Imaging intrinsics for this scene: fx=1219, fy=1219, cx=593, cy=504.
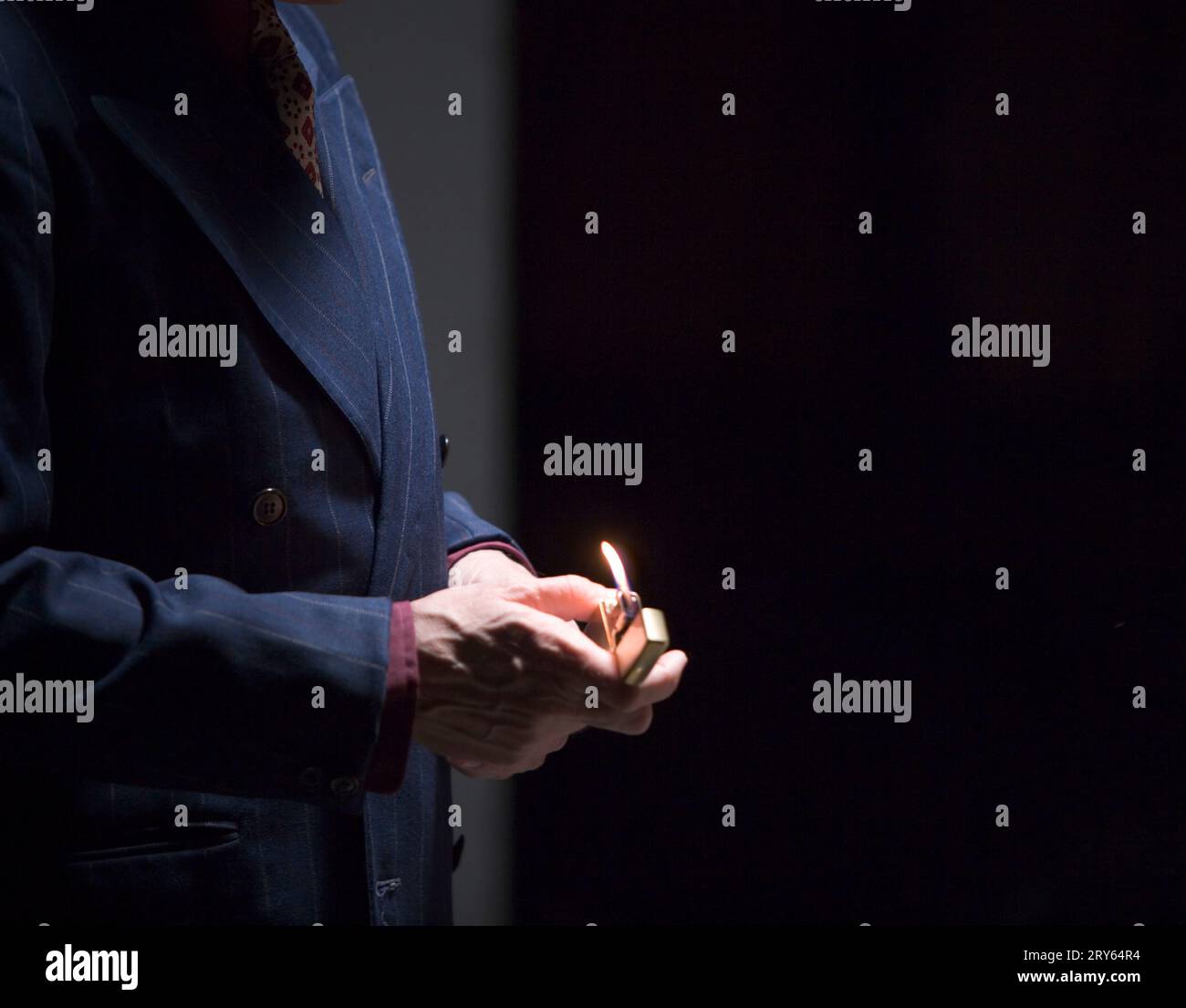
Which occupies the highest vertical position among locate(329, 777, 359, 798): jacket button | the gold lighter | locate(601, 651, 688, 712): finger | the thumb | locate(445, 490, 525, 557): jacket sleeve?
locate(445, 490, 525, 557): jacket sleeve

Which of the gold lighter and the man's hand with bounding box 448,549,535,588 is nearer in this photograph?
the gold lighter

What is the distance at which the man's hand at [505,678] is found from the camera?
81 cm

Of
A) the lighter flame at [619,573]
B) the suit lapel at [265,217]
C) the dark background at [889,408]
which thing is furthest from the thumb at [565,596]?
the dark background at [889,408]

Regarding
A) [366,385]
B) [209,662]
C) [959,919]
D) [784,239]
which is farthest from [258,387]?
[959,919]

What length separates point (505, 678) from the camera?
0.82m

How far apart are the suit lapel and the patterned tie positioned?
0.09 ft

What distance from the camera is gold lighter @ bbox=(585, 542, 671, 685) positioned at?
782 mm

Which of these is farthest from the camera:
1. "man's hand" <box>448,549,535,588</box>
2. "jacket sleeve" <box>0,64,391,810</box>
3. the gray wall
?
the gray wall

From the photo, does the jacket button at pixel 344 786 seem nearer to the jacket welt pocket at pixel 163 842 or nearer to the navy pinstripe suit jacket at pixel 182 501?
the navy pinstripe suit jacket at pixel 182 501

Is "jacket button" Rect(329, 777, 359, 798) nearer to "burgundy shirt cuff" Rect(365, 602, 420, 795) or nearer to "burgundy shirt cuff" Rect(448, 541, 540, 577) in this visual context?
"burgundy shirt cuff" Rect(365, 602, 420, 795)

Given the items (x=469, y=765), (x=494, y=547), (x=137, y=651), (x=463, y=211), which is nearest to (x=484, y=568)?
(x=494, y=547)

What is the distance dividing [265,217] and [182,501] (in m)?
0.20

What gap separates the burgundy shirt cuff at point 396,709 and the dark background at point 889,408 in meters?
0.52

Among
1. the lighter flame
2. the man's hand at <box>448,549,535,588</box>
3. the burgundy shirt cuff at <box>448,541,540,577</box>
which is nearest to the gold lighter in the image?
the lighter flame
